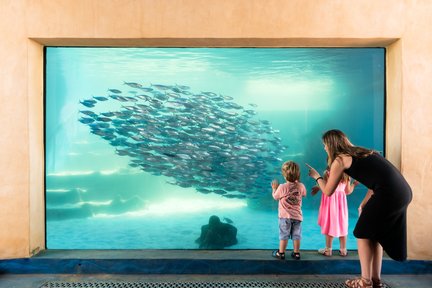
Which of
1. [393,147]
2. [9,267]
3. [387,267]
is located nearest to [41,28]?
[9,267]

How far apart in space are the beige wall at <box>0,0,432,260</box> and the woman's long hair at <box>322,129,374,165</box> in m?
1.37

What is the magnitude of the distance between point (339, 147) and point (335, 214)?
1468 mm

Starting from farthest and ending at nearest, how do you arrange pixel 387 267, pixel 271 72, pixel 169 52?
pixel 271 72 → pixel 169 52 → pixel 387 267

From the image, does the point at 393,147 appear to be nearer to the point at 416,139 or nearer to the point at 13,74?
the point at 416,139

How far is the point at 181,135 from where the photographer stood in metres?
8.14

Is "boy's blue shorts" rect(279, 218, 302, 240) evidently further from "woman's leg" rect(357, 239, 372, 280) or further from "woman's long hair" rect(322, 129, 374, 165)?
"woman's long hair" rect(322, 129, 374, 165)

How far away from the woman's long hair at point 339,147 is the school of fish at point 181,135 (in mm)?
4412

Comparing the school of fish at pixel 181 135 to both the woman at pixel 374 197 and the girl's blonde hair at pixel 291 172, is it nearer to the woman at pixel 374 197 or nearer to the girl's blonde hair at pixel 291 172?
the girl's blonde hair at pixel 291 172

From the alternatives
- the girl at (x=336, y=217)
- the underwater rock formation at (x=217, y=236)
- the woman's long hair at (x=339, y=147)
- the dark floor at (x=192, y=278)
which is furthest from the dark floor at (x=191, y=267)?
the underwater rock formation at (x=217, y=236)

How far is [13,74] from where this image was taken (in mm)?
4504

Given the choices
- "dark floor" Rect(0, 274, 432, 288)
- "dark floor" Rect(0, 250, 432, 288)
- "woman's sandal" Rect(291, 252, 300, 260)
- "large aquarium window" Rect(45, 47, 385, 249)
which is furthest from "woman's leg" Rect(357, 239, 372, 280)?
"large aquarium window" Rect(45, 47, 385, 249)

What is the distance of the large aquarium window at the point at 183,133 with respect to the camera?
781 cm

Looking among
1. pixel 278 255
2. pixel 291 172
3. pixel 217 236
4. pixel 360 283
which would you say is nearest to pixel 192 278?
pixel 278 255

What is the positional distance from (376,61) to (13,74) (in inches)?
207
